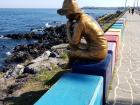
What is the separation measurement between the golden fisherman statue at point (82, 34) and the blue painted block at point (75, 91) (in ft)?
2.81

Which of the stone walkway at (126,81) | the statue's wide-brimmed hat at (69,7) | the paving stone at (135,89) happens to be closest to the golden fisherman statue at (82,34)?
the statue's wide-brimmed hat at (69,7)

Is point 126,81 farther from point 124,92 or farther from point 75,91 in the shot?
point 75,91

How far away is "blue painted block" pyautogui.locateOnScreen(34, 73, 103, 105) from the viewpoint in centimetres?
434

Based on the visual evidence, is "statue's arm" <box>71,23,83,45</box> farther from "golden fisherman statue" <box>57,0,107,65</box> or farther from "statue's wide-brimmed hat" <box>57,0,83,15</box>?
"statue's wide-brimmed hat" <box>57,0,83,15</box>

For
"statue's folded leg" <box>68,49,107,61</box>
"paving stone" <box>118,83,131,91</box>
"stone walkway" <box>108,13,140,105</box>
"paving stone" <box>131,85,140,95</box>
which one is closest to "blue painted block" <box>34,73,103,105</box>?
"statue's folded leg" <box>68,49,107,61</box>

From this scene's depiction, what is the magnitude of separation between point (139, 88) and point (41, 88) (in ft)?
7.60

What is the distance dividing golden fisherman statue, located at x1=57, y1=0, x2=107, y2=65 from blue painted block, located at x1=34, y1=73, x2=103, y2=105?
856 mm

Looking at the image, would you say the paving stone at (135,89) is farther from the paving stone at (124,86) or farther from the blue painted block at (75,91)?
the blue painted block at (75,91)

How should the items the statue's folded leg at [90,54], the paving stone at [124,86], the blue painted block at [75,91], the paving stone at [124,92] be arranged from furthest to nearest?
the paving stone at [124,86]
the paving stone at [124,92]
the statue's folded leg at [90,54]
the blue painted block at [75,91]

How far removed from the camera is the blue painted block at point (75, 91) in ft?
14.2

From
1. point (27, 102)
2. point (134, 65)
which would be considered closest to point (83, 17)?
point (27, 102)

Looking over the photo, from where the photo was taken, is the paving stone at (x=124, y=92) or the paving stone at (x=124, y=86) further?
the paving stone at (x=124, y=86)

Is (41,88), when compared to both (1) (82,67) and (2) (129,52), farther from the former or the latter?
(2) (129,52)

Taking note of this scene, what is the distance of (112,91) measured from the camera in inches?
283
